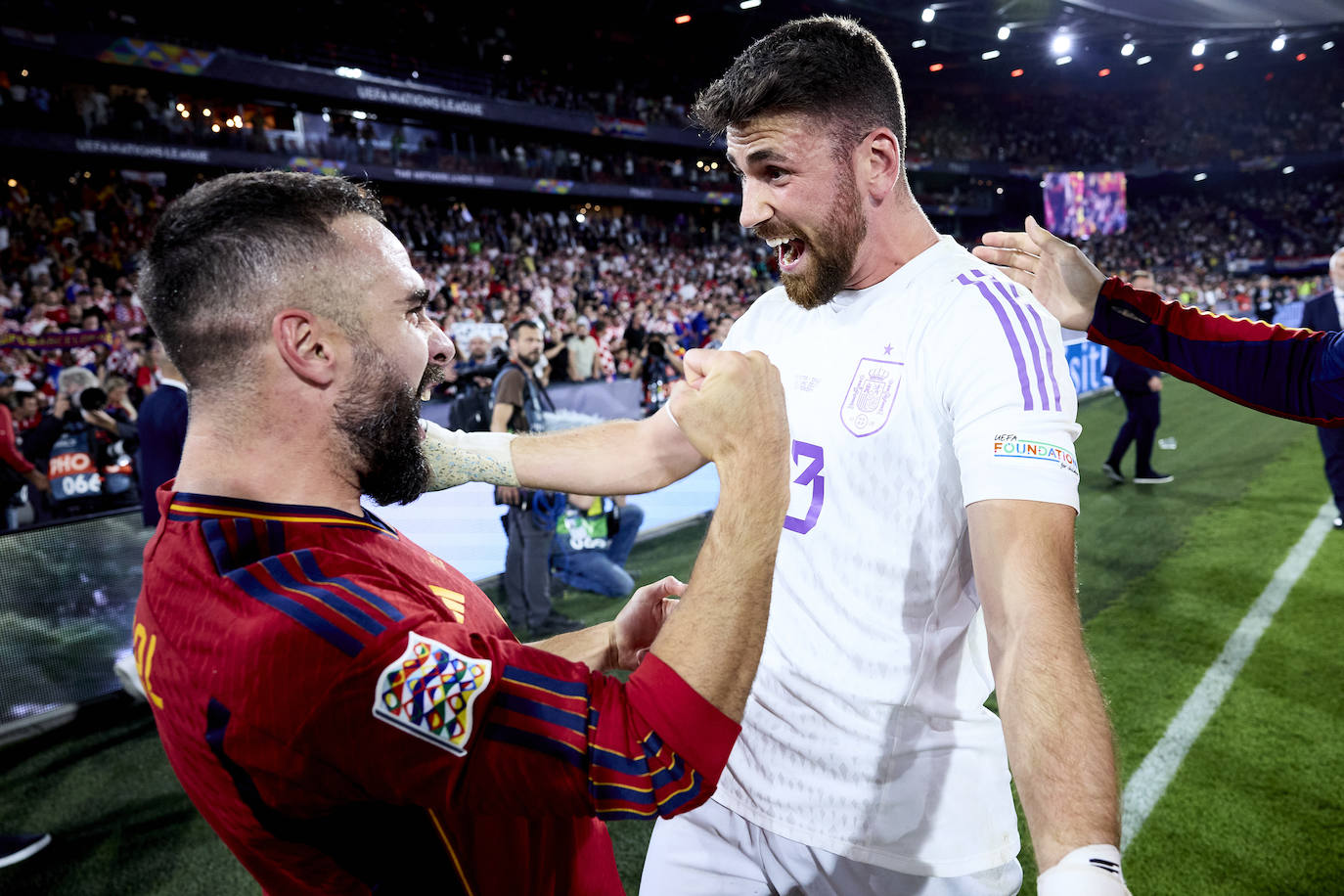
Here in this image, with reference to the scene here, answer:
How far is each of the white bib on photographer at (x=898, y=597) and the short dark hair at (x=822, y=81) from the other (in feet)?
1.21

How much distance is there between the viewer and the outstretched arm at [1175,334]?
2281 mm

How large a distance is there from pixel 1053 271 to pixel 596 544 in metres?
4.68

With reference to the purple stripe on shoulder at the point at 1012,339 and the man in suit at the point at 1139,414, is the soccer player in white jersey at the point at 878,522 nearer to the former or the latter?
the purple stripe on shoulder at the point at 1012,339

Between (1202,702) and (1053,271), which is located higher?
(1053,271)

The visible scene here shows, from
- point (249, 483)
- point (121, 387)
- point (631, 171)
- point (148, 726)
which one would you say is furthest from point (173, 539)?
point (631, 171)

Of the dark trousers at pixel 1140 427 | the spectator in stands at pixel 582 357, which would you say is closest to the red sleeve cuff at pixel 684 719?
the dark trousers at pixel 1140 427

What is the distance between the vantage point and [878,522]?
1741 millimetres

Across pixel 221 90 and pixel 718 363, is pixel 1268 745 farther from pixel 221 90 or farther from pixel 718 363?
pixel 221 90

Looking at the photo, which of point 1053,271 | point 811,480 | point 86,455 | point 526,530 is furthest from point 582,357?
point 811,480

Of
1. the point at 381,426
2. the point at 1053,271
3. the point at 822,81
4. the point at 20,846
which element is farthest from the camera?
the point at 20,846

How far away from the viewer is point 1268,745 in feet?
12.9

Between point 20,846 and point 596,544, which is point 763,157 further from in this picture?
point 596,544

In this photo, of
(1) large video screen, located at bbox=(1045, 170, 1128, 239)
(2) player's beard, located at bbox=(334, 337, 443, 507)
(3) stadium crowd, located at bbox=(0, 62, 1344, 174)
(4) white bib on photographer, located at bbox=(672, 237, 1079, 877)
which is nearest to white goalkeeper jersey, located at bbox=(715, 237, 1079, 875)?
(4) white bib on photographer, located at bbox=(672, 237, 1079, 877)

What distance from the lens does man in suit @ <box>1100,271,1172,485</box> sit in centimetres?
839
